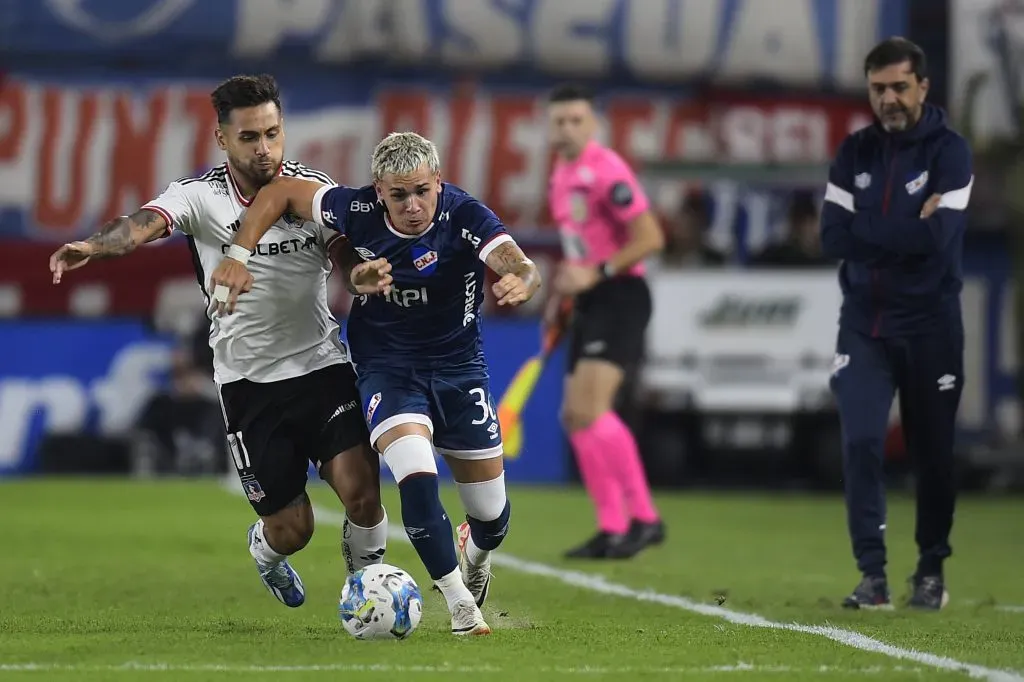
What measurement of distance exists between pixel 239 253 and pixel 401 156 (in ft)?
2.27

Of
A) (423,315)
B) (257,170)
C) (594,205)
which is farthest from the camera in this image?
(594,205)

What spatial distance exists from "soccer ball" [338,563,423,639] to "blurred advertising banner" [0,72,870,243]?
549 inches

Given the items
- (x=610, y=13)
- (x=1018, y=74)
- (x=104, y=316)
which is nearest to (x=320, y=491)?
(x=104, y=316)

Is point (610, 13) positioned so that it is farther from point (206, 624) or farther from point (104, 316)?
point (206, 624)

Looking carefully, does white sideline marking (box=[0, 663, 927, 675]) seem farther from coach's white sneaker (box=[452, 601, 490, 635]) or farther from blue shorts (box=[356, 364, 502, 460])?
blue shorts (box=[356, 364, 502, 460])

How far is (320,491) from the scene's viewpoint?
55.1ft

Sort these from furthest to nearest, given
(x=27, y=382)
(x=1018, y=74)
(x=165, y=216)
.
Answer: (x=1018, y=74)
(x=27, y=382)
(x=165, y=216)

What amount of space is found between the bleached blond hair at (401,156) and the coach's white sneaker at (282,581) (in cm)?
173

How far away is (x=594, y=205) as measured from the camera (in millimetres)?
11086

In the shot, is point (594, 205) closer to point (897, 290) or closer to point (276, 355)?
point (897, 290)

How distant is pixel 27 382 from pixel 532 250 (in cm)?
588

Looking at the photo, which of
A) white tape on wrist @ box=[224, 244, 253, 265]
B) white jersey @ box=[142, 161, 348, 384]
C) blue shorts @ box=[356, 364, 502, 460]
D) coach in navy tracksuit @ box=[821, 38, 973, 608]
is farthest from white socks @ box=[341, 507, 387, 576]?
coach in navy tracksuit @ box=[821, 38, 973, 608]

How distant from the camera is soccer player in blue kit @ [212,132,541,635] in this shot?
6.72m

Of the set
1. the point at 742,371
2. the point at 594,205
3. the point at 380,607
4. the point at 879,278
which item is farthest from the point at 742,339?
the point at 380,607
